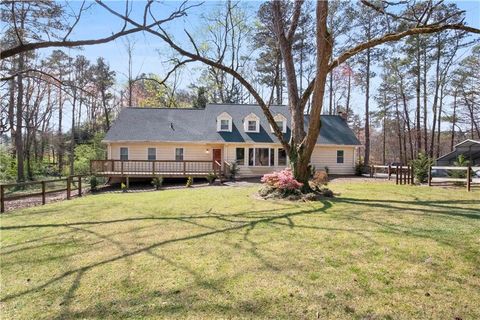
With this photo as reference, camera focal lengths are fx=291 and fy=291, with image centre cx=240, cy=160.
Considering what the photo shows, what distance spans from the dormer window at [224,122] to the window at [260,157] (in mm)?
2269

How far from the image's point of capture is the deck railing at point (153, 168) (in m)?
17.1

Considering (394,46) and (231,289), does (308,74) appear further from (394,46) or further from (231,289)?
(231,289)

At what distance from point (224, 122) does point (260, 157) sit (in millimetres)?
3628

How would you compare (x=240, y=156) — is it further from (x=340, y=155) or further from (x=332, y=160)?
(x=340, y=155)

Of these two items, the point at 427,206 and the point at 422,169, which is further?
the point at 422,169

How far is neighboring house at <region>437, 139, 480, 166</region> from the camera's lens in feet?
61.6

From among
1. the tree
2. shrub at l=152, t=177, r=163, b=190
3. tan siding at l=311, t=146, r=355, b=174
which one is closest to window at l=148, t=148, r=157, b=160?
shrub at l=152, t=177, r=163, b=190

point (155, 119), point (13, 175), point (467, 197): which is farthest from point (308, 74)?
point (13, 175)

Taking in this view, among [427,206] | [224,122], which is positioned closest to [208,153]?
[224,122]

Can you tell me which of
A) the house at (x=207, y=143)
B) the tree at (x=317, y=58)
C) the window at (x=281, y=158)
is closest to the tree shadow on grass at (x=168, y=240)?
the tree at (x=317, y=58)

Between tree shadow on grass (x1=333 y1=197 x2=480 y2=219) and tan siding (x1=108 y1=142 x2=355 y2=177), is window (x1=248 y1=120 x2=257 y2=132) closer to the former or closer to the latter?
tan siding (x1=108 y1=142 x2=355 y2=177)

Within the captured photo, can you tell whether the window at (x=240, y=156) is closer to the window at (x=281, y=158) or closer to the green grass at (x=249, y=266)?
the window at (x=281, y=158)

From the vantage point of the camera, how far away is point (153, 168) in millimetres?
16828

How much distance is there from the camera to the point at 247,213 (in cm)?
733
